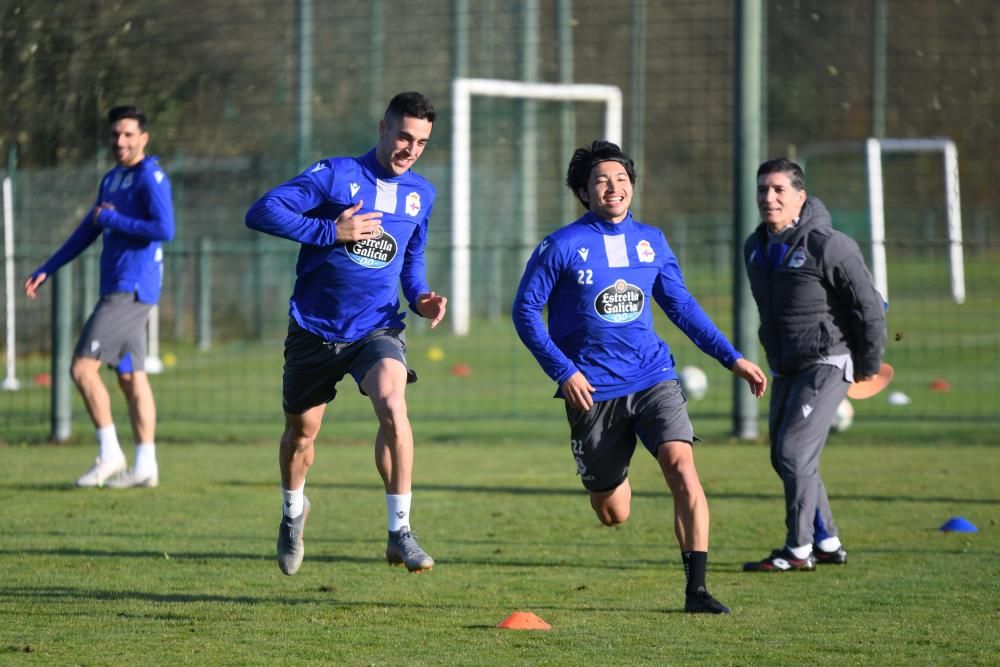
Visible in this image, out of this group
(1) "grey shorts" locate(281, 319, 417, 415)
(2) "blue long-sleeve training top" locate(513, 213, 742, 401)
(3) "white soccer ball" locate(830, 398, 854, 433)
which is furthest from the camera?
(3) "white soccer ball" locate(830, 398, 854, 433)

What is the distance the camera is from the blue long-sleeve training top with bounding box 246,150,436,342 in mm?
6551

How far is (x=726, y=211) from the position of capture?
38844 mm

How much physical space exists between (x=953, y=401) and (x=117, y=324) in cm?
890

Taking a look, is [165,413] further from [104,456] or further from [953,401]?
[953,401]

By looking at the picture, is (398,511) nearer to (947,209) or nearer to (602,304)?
(602,304)

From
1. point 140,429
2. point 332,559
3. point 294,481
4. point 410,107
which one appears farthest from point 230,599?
point 140,429

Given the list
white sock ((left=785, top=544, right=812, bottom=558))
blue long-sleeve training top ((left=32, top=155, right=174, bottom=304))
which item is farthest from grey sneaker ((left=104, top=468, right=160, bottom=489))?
white sock ((left=785, top=544, right=812, bottom=558))

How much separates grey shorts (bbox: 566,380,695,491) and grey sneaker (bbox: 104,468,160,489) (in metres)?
4.31

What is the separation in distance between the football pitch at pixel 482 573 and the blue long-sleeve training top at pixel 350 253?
120cm

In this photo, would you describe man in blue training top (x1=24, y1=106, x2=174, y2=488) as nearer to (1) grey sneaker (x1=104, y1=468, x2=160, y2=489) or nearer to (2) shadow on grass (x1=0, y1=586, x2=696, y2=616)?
(1) grey sneaker (x1=104, y1=468, x2=160, y2=489)

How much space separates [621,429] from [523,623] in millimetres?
1030

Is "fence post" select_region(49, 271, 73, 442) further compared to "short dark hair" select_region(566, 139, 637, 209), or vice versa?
"fence post" select_region(49, 271, 73, 442)

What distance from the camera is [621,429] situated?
6.37 m

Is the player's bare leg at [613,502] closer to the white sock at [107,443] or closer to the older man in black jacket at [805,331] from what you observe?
the older man in black jacket at [805,331]
